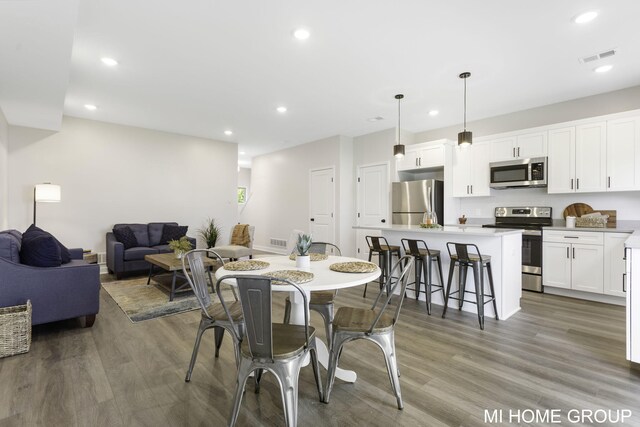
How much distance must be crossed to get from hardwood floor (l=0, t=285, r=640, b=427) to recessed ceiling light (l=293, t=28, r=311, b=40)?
2.77 m

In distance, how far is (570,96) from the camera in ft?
14.1

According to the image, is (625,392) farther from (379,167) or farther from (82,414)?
(379,167)

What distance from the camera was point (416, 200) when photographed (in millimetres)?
5402

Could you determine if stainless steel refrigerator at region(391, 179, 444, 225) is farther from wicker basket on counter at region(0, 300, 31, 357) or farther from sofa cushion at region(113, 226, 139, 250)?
wicker basket on counter at region(0, 300, 31, 357)

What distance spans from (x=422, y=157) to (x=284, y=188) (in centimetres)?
364

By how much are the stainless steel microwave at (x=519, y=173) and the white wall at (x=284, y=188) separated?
285 centimetres

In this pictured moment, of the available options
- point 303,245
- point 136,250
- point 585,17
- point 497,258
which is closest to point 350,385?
point 303,245

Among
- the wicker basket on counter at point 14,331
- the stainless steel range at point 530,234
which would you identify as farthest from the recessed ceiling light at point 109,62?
the stainless steel range at point 530,234

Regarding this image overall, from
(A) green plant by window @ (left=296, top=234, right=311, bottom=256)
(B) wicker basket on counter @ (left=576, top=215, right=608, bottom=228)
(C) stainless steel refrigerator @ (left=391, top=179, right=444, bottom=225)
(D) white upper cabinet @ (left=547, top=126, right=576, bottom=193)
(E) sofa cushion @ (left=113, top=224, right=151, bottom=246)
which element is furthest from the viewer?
(E) sofa cushion @ (left=113, top=224, right=151, bottom=246)

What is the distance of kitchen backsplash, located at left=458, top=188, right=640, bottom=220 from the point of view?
4062 mm

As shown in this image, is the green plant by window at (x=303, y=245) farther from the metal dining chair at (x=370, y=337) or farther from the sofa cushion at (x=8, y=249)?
the sofa cushion at (x=8, y=249)

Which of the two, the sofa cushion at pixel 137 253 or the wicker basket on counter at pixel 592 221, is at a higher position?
the wicker basket on counter at pixel 592 221

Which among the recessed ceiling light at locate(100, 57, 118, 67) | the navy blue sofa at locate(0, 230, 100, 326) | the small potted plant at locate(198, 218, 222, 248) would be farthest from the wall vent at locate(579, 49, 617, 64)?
the small potted plant at locate(198, 218, 222, 248)

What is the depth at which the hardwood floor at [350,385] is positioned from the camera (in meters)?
1.77
